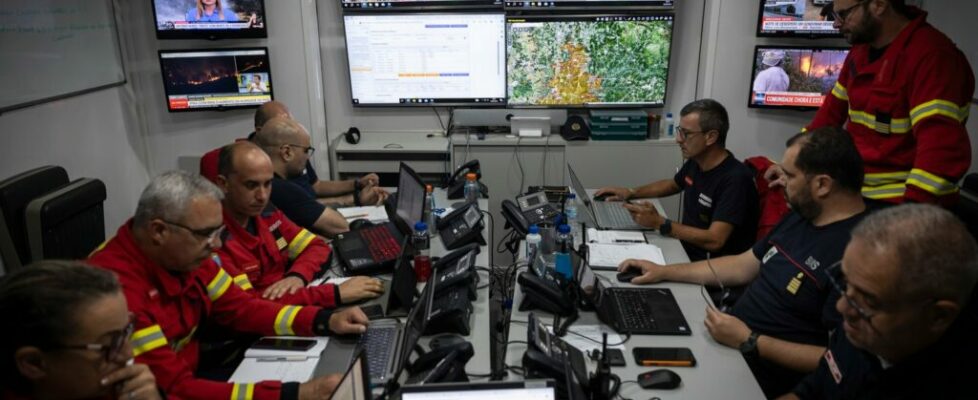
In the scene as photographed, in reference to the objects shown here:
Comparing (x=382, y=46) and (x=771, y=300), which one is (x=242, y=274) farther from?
(x=382, y=46)

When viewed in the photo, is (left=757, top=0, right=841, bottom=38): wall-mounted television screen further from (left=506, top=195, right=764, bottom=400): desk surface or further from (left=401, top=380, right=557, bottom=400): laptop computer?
(left=401, top=380, right=557, bottom=400): laptop computer

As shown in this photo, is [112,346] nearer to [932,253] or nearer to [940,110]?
[932,253]

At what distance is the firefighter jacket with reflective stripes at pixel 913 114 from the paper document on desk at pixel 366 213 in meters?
2.18

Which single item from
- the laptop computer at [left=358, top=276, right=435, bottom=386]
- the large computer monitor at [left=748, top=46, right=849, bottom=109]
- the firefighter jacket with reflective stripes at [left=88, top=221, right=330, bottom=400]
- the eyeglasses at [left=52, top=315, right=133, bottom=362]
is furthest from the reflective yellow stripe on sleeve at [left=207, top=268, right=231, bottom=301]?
the large computer monitor at [left=748, top=46, right=849, bottom=109]

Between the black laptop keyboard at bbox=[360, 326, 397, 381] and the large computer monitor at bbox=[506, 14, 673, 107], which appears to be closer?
the black laptop keyboard at bbox=[360, 326, 397, 381]

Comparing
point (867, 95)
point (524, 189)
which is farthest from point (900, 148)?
point (524, 189)

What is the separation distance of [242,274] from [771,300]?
6.14 ft

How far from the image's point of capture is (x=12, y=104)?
10.3 feet

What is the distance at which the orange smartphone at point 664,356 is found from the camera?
182cm

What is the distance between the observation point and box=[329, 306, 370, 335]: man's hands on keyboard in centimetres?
193

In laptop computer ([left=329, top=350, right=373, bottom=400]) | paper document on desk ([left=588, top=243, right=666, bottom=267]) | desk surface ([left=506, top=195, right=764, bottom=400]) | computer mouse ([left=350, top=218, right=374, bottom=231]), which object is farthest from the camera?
computer mouse ([left=350, top=218, right=374, bottom=231])

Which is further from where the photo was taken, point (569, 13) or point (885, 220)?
point (569, 13)

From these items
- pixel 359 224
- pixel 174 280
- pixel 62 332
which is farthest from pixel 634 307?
pixel 62 332

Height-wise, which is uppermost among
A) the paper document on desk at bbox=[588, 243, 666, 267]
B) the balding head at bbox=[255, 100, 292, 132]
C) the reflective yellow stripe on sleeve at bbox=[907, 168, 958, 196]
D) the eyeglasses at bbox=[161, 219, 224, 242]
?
the balding head at bbox=[255, 100, 292, 132]
